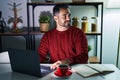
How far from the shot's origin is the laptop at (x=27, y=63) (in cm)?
154

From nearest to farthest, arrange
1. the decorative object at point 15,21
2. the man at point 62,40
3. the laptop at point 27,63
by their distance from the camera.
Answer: the laptop at point 27,63 < the man at point 62,40 < the decorative object at point 15,21

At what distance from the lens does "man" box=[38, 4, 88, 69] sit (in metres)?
2.26

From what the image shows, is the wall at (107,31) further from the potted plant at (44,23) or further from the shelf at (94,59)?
the potted plant at (44,23)

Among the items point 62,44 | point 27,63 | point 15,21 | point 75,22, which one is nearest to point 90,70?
point 27,63

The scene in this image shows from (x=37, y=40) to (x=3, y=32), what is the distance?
Result: 506mm

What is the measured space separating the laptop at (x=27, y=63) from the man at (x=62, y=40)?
1.79 feet

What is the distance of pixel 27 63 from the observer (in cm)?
159

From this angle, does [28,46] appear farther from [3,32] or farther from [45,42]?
[45,42]

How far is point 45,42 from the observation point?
2.37 m

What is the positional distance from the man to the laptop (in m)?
0.55

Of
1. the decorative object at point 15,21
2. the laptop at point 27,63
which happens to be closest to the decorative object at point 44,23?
the decorative object at point 15,21

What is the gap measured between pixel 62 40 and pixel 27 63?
2.59 feet

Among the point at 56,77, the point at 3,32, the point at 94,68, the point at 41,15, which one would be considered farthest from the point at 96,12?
the point at 56,77

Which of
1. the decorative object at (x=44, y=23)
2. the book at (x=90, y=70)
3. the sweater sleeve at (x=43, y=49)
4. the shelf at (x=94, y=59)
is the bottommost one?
the shelf at (x=94, y=59)
